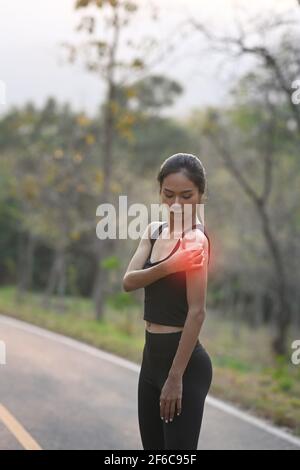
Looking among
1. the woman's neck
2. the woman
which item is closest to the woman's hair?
the woman

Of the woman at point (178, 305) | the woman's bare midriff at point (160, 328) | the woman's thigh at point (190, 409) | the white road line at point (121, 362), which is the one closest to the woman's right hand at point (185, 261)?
the woman at point (178, 305)

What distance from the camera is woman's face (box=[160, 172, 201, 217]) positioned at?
3.07 m

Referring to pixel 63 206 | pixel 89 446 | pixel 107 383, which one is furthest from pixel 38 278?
pixel 89 446

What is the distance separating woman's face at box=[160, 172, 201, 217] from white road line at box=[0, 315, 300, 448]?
3.70m

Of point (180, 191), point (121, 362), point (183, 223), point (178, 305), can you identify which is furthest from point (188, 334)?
point (121, 362)

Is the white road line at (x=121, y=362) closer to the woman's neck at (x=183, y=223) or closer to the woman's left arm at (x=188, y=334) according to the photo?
the woman's left arm at (x=188, y=334)

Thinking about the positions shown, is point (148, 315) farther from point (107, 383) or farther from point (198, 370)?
point (107, 383)

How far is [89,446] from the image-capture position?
5.60m

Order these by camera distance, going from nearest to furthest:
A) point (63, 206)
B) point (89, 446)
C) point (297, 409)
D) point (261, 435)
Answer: point (89, 446) → point (261, 435) → point (297, 409) → point (63, 206)

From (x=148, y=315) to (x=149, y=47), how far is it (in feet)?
40.2

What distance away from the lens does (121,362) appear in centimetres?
985

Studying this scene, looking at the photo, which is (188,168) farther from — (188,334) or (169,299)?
(188,334)

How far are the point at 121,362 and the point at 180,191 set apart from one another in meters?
7.06

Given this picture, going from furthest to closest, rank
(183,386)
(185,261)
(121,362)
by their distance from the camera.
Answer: (121,362) → (183,386) → (185,261)
